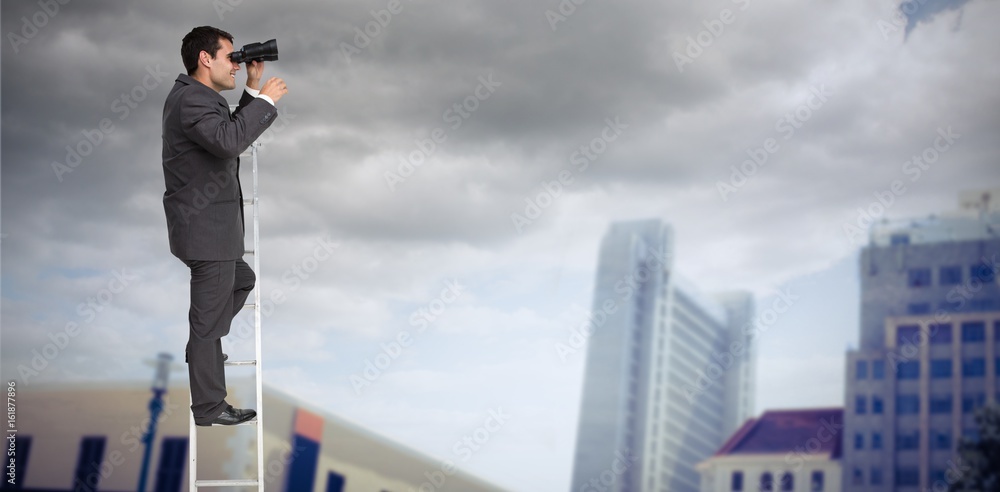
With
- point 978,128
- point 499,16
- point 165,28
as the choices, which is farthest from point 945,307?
point 165,28

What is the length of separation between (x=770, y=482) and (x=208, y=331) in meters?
61.0

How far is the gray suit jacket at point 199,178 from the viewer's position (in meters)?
2.87

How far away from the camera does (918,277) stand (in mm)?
55031

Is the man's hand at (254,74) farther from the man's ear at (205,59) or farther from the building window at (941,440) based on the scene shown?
the building window at (941,440)

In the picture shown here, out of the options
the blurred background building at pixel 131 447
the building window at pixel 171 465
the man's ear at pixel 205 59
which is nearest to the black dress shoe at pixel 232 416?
the man's ear at pixel 205 59

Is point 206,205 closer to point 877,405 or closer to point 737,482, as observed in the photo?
point 877,405

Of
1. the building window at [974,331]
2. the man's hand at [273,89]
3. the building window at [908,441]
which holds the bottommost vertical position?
the man's hand at [273,89]

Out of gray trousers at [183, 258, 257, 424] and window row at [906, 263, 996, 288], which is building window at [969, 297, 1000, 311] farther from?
gray trousers at [183, 258, 257, 424]

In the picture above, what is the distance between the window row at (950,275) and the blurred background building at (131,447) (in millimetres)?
39672

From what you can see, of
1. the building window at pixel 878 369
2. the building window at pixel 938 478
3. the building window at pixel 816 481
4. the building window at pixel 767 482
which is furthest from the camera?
the building window at pixel 767 482

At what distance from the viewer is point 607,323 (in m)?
101

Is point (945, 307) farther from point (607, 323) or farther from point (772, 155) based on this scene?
point (607, 323)

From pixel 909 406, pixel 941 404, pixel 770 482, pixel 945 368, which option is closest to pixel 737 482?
pixel 770 482

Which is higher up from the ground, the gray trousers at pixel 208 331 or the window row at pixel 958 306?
the window row at pixel 958 306
